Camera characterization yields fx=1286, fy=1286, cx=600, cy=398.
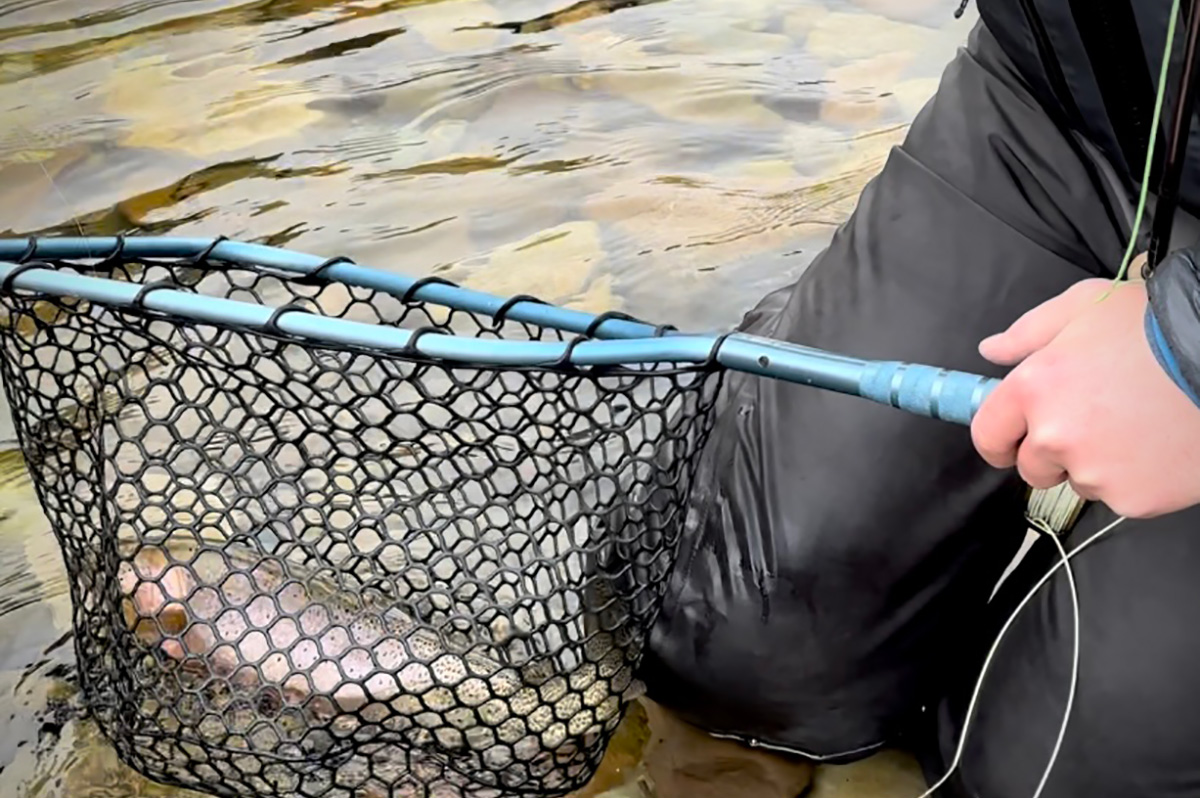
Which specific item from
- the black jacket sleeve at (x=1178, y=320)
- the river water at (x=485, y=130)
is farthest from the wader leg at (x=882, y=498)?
the river water at (x=485, y=130)

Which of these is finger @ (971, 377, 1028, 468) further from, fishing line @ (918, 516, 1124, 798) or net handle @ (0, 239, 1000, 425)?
fishing line @ (918, 516, 1124, 798)

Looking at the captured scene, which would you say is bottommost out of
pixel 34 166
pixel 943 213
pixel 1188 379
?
pixel 34 166

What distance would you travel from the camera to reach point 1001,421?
904mm

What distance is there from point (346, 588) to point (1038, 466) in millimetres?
752

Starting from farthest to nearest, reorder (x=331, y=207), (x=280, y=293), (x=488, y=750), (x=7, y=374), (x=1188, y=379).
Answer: (x=331, y=207)
(x=280, y=293)
(x=488, y=750)
(x=7, y=374)
(x=1188, y=379)

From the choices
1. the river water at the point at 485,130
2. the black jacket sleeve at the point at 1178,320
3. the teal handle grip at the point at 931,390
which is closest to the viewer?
the black jacket sleeve at the point at 1178,320

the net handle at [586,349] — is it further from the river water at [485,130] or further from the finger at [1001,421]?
the river water at [485,130]

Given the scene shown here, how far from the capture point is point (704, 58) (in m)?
3.22

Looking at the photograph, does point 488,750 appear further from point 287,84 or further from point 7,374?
point 287,84

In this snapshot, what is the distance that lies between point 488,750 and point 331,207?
1605 millimetres

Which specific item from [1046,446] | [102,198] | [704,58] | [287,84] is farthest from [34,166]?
[1046,446]

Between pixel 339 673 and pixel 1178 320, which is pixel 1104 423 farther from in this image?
pixel 339 673

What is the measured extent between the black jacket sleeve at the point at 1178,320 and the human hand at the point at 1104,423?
0.05 m

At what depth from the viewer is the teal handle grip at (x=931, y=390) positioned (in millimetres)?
927
